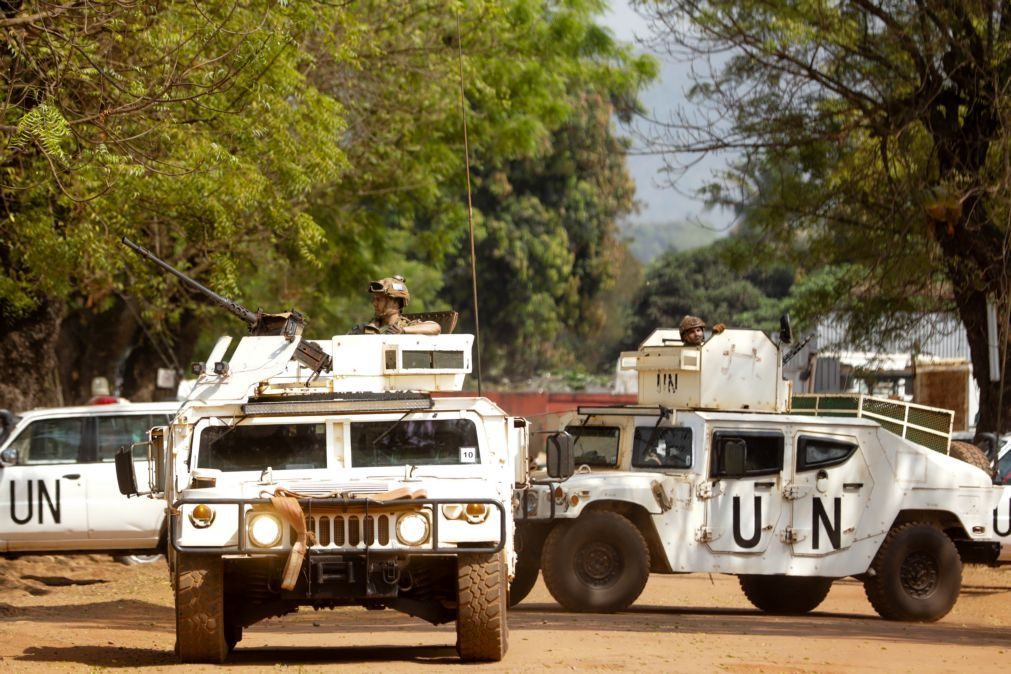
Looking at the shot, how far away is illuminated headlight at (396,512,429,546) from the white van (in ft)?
27.5

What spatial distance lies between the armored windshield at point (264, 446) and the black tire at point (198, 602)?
3.43 feet

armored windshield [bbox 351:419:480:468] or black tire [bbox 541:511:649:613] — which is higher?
armored windshield [bbox 351:419:480:468]

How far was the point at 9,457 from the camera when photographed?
59.0 ft

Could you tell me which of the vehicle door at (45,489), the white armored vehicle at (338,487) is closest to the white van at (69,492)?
the vehicle door at (45,489)

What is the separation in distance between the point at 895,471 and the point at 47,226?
8338 millimetres

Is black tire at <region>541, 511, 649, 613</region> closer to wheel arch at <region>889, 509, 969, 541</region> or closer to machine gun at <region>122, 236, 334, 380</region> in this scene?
wheel arch at <region>889, 509, 969, 541</region>

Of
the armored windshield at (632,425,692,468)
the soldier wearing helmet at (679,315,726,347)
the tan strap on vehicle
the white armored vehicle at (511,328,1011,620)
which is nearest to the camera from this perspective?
the tan strap on vehicle

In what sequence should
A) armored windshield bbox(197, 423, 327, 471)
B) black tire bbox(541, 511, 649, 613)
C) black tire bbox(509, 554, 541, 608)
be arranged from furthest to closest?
black tire bbox(509, 554, 541, 608) < black tire bbox(541, 511, 649, 613) < armored windshield bbox(197, 423, 327, 471)

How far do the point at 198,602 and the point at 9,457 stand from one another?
27.9ft

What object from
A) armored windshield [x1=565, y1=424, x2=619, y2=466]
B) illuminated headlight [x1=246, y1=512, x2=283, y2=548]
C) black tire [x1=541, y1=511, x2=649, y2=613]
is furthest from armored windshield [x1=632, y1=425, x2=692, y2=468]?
illuminated headlight [x1=246, y1=512, x2=283, y2=548]

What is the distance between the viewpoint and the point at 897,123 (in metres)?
18.2

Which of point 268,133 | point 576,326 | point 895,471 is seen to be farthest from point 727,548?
point 576,326

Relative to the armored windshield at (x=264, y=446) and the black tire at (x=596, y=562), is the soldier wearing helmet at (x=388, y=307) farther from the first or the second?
the black tire at (x=596, y=562)

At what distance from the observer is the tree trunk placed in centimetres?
2086
